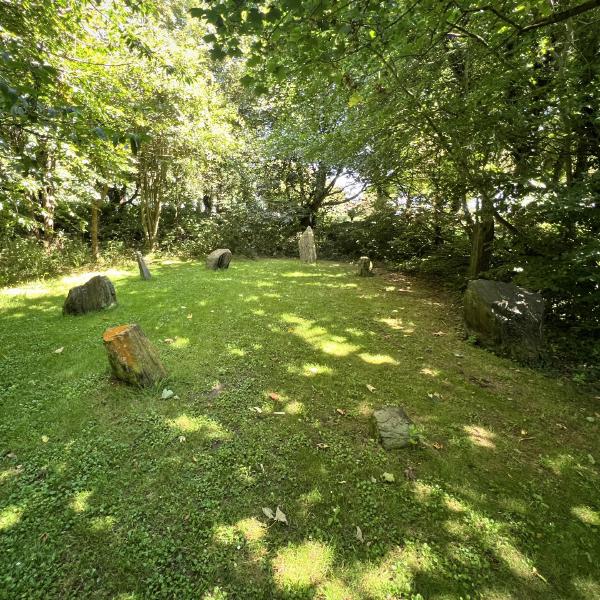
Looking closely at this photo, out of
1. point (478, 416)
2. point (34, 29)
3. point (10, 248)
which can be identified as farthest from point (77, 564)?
point (10, 248)

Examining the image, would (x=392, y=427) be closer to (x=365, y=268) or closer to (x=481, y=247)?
(x=481, y=247)

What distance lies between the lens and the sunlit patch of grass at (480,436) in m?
3.35

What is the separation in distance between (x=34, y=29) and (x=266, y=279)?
6633 mm

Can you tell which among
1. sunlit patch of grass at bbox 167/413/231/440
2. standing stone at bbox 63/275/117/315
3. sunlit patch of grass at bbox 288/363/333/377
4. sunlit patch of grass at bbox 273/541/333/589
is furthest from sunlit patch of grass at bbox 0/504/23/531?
standing stone at bbox 63/275/117/315

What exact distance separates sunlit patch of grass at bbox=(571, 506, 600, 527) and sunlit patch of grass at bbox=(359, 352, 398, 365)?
8.20ft

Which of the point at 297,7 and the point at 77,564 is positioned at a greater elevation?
the point at 297,7

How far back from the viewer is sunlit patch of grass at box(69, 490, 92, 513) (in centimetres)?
257

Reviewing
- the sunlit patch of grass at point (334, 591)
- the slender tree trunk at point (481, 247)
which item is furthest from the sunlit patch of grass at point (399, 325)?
the sunlit patch of grass at point (334, 591)

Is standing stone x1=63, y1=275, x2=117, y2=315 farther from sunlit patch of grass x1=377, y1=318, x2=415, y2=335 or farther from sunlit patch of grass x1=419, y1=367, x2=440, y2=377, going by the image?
sunlit patch of grass x1=419, y1=367, x2=440, y2=377

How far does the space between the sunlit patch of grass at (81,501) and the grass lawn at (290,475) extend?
1 cm

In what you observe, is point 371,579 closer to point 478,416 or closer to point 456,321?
point 478,416

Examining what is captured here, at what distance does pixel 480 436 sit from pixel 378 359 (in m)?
1.79

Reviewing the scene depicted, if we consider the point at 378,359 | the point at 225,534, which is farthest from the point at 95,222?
the point at 225,534

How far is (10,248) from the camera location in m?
9.15
